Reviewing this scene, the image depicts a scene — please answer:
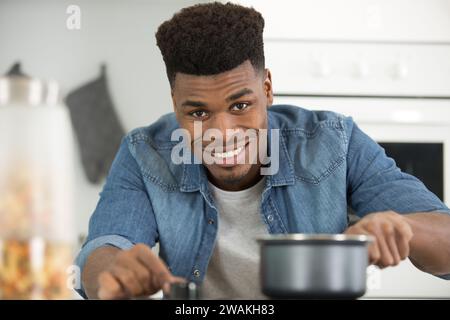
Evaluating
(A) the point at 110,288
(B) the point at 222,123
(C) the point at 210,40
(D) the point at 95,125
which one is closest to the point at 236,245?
(B) the point at 222,123

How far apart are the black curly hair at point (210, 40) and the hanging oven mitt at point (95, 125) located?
0.90 meters

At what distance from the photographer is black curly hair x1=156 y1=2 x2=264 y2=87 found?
3.40 feet

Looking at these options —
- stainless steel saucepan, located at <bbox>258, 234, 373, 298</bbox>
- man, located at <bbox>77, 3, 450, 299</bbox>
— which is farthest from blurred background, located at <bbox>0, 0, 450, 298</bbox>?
stainless steel saucepan, located at <bbox>258, 234, 373, 298</bbox>

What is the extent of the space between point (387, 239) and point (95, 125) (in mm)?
1354

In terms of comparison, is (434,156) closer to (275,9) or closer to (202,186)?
(275,9)

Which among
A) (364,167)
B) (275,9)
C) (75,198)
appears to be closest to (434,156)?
(275,9)

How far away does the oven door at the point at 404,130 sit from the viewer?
1723mm

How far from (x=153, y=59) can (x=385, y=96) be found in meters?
0.65

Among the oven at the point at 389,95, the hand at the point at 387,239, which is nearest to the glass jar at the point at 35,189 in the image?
the oven at the point at 389,95

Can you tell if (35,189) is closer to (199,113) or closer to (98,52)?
(98,52)

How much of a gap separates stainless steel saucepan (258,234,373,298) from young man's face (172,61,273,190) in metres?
0.43

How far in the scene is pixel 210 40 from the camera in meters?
1.04

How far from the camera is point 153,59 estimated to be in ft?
6.64

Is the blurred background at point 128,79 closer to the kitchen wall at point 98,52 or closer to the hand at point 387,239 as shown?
the kitchen wall at point 98,52
